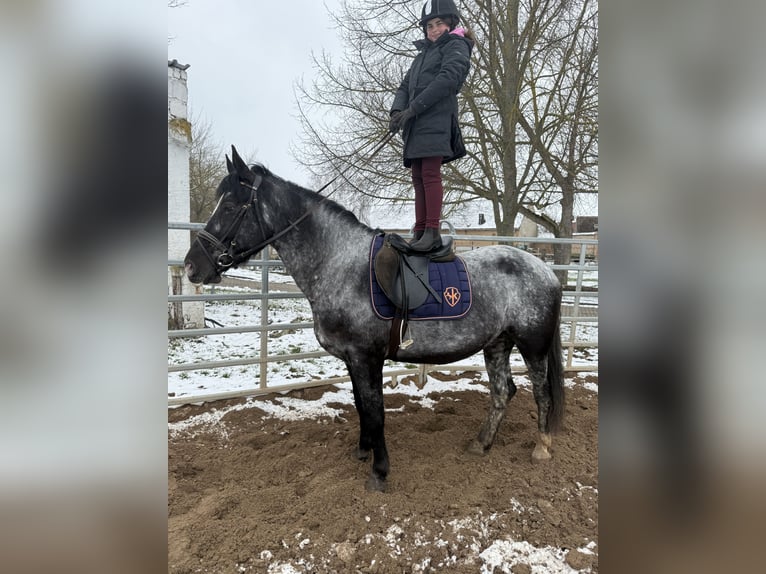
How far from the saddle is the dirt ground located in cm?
89

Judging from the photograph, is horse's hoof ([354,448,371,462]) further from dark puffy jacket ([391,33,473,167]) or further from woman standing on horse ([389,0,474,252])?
dark puffy jacket ([391,33,473,167])

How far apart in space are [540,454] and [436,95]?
2599 mm

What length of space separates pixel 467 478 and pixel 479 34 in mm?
8041

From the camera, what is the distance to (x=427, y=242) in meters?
2.55

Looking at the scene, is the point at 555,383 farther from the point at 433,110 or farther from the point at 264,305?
the point at 264,305

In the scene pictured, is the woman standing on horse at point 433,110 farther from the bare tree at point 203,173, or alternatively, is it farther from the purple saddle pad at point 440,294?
the bare tree at point 203,173

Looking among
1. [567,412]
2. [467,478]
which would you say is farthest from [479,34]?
[467,478]

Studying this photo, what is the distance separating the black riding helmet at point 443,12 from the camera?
8.27 ft

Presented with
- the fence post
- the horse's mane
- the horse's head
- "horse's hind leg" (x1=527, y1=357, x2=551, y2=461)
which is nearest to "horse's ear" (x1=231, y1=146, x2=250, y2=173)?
the horse's head

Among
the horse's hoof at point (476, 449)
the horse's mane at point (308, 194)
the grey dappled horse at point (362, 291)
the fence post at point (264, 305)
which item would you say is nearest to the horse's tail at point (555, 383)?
the grey dappled horse at point (362, 291)
